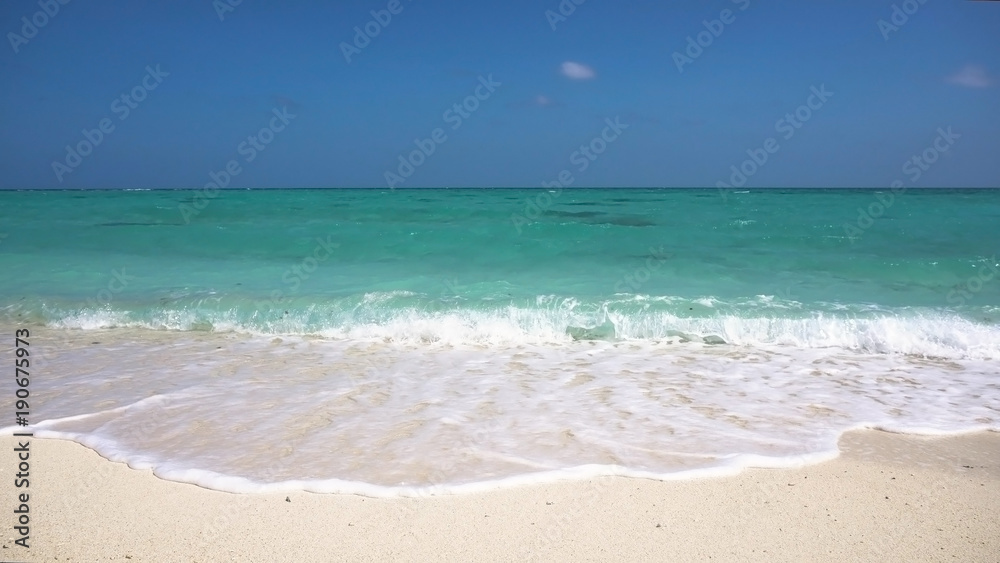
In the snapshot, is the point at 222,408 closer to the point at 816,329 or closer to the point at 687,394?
the point at 687,394

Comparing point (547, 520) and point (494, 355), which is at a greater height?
point (494, 355)

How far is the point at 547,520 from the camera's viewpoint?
288 cm

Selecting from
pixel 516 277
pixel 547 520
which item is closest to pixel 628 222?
pixel 516 277

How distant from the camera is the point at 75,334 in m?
6.88

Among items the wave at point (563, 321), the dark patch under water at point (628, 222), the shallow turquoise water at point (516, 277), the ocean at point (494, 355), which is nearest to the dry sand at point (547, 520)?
the ocean at point (494, 355)

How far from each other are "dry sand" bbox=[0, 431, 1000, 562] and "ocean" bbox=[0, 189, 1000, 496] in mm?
184

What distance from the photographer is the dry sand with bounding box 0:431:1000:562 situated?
264 cm

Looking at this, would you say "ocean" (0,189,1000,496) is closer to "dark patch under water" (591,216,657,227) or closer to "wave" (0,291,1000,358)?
"wave" (0,291,1000,358)

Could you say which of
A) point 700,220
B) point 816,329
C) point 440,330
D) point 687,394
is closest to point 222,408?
point 440,330

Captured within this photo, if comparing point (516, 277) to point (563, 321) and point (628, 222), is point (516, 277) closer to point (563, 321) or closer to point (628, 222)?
point (563, 321)

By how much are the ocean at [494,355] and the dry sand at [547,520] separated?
184 mm

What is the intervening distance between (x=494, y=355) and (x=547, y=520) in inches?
125

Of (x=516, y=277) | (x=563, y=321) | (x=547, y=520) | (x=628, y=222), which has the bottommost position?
(x=547, y=520)

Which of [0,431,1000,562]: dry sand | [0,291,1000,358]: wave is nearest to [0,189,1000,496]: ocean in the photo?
[0,291,1000,358]: wave
